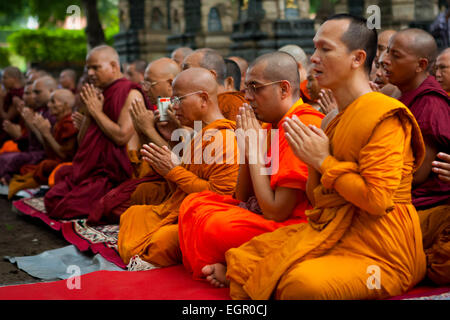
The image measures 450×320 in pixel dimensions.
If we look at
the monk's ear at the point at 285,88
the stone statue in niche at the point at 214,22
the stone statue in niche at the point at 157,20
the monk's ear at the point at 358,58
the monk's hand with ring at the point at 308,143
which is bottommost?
the monk's hand with ring at the point at 308,143

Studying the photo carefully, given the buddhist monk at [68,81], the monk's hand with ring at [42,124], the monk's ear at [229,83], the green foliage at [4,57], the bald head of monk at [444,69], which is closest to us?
the bald head of monk at [444,69]

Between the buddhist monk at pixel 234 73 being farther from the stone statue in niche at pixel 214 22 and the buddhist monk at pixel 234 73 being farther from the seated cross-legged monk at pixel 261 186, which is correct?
the stone statue in niche at pixel 214 22

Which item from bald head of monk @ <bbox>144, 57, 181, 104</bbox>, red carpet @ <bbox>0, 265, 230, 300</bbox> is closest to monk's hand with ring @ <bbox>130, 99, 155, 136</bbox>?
bald head of monk @ <bbox>144, 57, 181, 104</bbox>

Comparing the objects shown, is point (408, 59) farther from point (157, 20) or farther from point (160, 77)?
point (157, 20)

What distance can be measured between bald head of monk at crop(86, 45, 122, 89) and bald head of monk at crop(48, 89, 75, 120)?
1.36 metres

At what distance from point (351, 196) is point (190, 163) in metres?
1.66

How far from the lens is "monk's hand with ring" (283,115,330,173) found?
9.05 feet

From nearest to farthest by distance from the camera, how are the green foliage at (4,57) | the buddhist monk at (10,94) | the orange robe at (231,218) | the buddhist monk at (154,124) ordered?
the orange robe at (231,218)
the buddhist monk at (154,124)
the buddhist monk at (10,94)
the green foliage at (4,57)

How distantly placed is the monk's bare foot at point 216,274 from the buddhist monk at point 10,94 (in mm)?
6964

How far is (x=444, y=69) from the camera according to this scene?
14.2ft

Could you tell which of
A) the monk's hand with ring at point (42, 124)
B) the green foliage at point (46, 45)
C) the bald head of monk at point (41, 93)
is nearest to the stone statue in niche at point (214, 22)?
the bald head of monk at point (41, 93)

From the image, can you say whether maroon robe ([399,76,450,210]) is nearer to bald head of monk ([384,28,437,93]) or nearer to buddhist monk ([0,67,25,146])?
bald head of monk ([384,28,437,93])

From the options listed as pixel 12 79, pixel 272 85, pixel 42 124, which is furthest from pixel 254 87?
pixel 12 79

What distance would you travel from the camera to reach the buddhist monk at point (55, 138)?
274 inches
